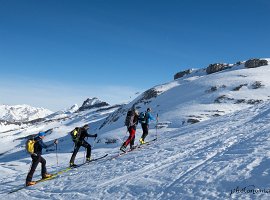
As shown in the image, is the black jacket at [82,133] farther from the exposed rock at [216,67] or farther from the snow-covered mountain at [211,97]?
the exposed rock at [216,67]

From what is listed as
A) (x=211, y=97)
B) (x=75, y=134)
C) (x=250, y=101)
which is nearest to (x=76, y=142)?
(x=75, y=134)

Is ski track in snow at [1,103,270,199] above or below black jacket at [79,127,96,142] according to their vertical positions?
below

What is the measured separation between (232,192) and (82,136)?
37.1 ft

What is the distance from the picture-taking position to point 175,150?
18.1 metres

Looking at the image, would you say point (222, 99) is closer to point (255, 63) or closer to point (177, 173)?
point (255, 63)

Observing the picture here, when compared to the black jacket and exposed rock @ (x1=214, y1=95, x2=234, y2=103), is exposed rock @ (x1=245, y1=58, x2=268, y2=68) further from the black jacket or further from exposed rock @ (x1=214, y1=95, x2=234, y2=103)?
the black jacket

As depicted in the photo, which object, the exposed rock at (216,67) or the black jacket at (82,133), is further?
the exposed rock at (216,67)

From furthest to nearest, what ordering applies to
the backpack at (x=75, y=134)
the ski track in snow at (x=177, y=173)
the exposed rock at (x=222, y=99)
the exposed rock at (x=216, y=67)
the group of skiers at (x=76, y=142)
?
the exposed rock at (x=216, y=67), the exposed rock at (x=222, y=99), the backpack at (x=75, y=134), the group of skiers at (x=76, y=142), the ski track in snow at (x=177, y=173)

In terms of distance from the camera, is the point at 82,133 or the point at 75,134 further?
the point at 82,133

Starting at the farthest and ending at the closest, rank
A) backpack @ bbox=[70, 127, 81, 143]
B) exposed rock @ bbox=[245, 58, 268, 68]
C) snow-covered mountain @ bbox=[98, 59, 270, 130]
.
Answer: exposed rock @ bbox=[245, 58, 268, 68] → snow-covered mountain @ bbox=[98, 59, 270, 130] → backpack @ bbox=[70, 127, 81, 143]

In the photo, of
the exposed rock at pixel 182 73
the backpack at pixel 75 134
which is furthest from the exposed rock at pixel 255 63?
the backpack at pixel 75 134

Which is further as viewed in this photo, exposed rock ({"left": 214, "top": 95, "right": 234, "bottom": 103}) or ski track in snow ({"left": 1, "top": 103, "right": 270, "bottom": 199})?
exposed rock ({"left": 214, "top": 95, "right": 234, "bottom": 103})

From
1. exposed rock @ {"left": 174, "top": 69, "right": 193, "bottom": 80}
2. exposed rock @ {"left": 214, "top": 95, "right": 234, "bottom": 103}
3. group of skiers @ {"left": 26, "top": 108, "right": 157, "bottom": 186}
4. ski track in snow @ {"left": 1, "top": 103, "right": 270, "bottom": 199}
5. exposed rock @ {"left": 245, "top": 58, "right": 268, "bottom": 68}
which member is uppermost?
exposed rock @ {"left": 174, "top": 69, "right": 193, "bottom": 80}

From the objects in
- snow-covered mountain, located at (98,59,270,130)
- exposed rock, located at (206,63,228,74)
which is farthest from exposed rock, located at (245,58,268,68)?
exposed rock, located at (206,63,228,74)
